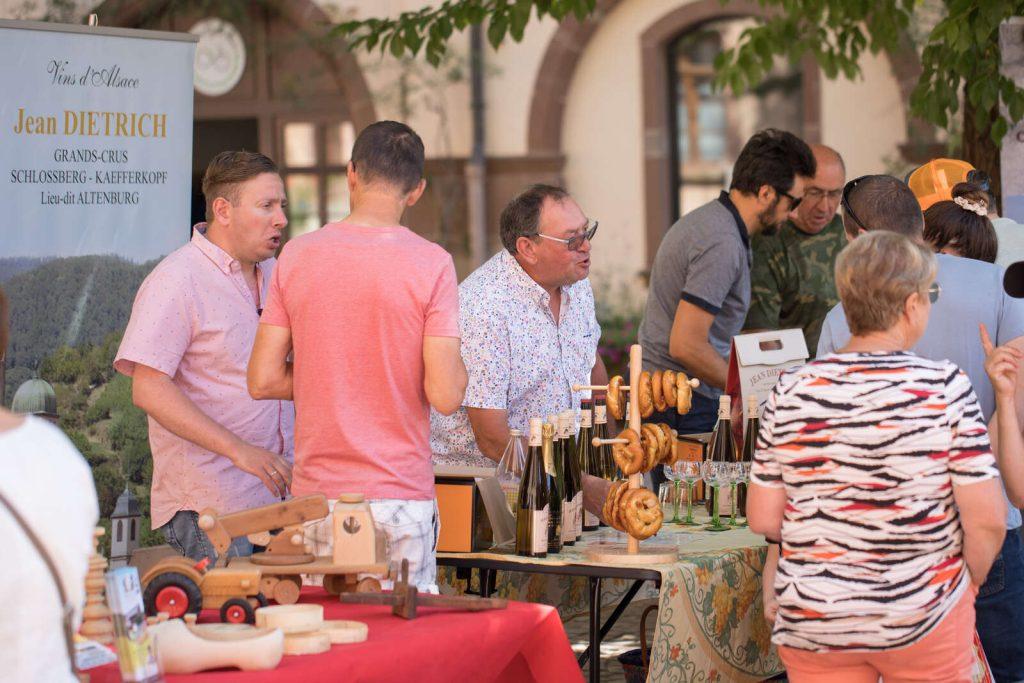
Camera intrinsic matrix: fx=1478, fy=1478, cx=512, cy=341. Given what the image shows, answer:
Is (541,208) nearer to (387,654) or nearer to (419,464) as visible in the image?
(419,464)

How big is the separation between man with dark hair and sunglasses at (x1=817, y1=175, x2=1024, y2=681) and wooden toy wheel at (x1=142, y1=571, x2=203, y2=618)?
156cm

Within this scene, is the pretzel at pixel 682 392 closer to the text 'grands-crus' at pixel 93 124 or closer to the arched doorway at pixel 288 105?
the text 'grands-crus' at pixel 93 124

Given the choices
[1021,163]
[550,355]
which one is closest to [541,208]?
[550,355]

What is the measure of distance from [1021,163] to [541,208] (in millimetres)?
2215

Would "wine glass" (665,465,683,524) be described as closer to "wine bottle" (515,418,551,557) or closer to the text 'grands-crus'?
"wine bottle" (515,418,551,557)

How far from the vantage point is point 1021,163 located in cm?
527

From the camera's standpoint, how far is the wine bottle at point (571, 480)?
11.2ft

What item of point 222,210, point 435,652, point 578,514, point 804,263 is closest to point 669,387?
point 578,514

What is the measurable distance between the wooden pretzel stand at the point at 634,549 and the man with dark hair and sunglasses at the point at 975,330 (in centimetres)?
47

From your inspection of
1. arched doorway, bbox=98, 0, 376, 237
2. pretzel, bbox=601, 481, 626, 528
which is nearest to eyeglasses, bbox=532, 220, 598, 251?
pretzel, bbox=601, 481, 626, 528

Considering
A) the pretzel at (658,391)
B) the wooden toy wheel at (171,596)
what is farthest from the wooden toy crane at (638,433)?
the wooden toy wheel at (171,596)

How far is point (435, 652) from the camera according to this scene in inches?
98.8

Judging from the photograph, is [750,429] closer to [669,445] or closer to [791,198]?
[669,445]

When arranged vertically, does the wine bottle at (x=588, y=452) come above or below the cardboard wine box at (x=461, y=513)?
above
